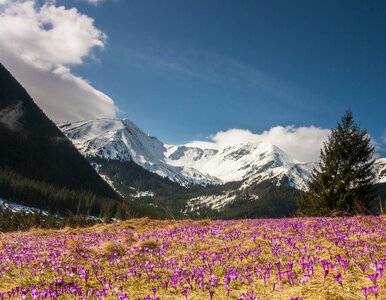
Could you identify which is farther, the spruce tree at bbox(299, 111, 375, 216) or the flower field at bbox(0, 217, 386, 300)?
the spruce tree at bbox(299, 111, 375, 216)

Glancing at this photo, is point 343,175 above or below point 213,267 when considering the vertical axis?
above

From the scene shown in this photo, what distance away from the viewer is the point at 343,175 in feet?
136

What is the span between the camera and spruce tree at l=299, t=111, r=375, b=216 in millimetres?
40344

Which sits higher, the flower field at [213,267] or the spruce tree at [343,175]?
the spruce tree at [343,175]

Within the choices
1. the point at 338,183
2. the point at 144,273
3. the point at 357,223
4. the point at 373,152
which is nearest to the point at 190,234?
the point at 144,273

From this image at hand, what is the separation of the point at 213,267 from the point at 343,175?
36308 mm

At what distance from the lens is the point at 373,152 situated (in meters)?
42.3

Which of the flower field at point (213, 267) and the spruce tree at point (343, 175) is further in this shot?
the spruce tree at point (343, 175)

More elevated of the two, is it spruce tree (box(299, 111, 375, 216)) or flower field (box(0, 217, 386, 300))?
spruce tree (box(299, 111, 375, 216))

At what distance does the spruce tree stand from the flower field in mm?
28344

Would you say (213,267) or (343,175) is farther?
(343,175)

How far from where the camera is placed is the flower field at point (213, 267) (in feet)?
22.2

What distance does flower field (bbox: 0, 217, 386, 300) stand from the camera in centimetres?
677

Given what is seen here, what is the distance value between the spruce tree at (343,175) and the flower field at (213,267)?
93.0 feet
